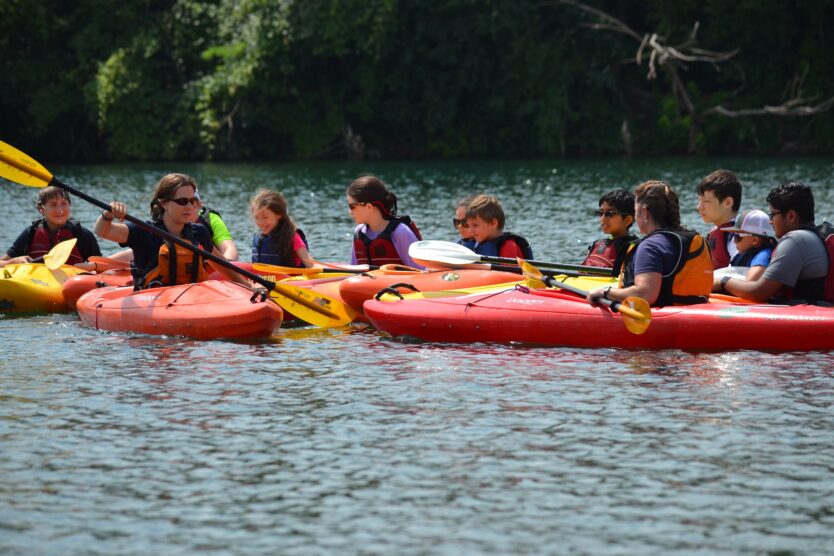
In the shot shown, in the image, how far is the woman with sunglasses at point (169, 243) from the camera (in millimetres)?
8336

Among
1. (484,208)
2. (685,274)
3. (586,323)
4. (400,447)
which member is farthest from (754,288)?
(400,447)

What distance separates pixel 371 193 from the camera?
30.6 ft

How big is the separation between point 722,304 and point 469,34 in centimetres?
2928

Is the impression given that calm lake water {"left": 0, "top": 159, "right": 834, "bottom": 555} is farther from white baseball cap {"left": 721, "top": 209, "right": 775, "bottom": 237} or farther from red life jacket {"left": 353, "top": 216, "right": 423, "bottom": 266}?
red life jacket {"left": 353, "top": 216, "right": 423, "bottom": 266}

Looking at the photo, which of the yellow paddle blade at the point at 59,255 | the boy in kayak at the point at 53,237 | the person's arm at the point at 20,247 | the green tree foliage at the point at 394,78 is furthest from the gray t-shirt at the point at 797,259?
the green tree foliage at the point at 394,78

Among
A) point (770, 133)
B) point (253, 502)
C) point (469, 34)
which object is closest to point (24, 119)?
point (469, 34)

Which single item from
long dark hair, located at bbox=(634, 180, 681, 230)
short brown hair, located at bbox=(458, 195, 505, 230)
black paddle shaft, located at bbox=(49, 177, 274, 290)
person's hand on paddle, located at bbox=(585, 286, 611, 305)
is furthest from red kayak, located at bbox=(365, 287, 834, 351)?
short brown hair, located at bbox=(458, 195, 505, 230)

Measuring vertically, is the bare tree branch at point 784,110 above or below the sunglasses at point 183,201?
above

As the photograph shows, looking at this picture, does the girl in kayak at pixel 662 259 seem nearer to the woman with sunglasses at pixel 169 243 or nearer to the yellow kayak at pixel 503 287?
the yellow kayak at pixel 503 287

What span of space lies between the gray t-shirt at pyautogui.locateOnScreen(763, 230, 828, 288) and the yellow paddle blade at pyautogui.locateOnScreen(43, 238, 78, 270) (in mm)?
4696

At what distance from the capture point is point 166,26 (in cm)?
3762

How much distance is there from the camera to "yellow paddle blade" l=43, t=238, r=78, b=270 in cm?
956

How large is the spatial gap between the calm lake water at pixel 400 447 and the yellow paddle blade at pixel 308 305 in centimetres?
11

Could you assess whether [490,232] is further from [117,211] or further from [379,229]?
[117,211]
